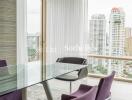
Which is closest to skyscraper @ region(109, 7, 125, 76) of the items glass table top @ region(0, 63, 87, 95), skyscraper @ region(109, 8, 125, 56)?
skyscraper @ region(109, 8, 125, 56)

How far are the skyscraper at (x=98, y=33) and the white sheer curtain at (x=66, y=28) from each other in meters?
0.28

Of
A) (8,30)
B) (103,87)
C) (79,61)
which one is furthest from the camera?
(8,30)

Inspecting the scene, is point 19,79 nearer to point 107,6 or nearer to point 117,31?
point 117,31

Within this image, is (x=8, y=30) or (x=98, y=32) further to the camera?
(x=98, y=32)

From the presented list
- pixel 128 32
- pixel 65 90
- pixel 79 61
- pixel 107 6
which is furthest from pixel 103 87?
pixel 107 6

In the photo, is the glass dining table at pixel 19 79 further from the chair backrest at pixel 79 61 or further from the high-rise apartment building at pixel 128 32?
the high-rise apartment building at pixel 128 32

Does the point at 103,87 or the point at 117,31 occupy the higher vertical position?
the point at 117,31

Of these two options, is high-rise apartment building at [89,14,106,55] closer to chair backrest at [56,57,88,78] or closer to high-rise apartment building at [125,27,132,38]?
high-rise apartment building at [125,27,132,38]

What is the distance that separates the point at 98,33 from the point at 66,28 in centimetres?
75

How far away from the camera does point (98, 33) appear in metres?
5.14

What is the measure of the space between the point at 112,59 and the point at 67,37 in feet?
3.80

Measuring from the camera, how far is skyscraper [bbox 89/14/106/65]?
506cm

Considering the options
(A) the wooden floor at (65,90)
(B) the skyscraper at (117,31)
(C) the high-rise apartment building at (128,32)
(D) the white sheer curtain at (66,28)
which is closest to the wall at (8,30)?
(D) the white sheer curtain at (66,28)

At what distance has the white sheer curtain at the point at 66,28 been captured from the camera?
4934 millimetres
